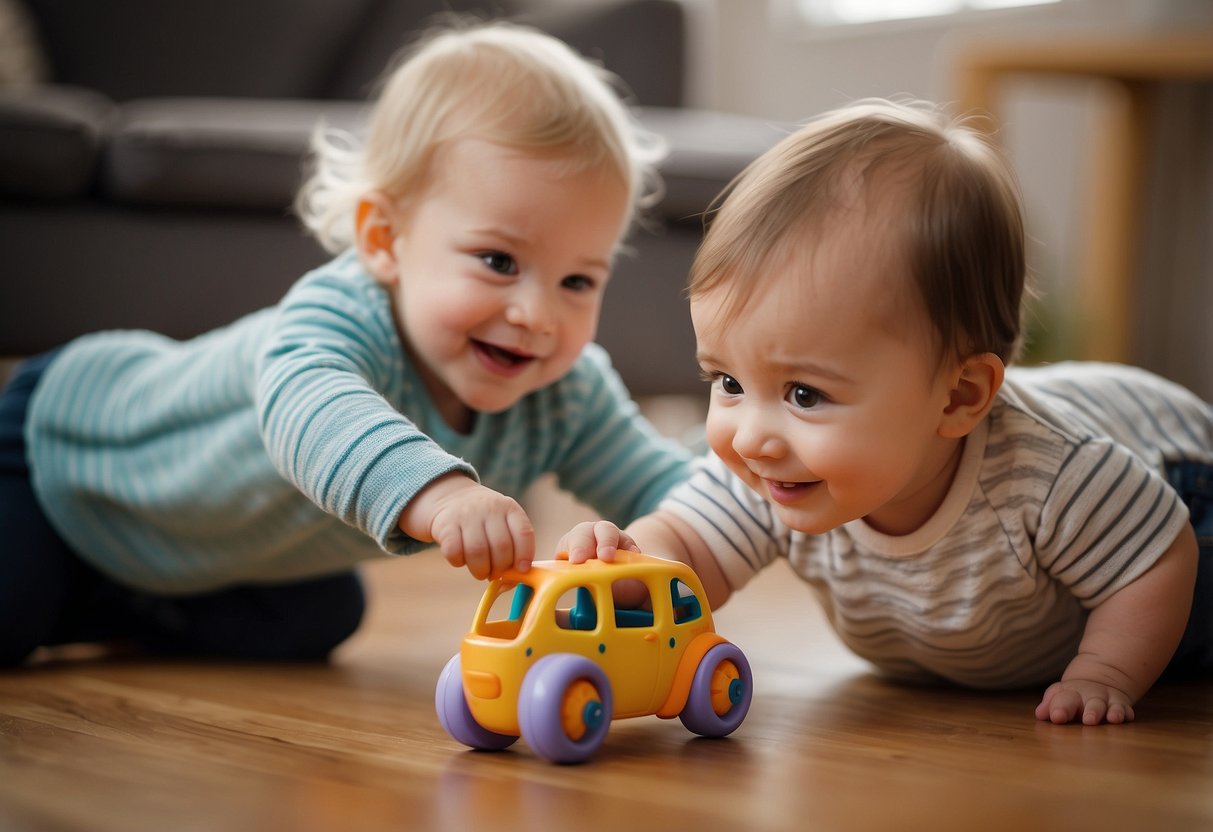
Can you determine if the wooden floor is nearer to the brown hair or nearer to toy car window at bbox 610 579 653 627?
toy car window at bbox 610 579 653 627

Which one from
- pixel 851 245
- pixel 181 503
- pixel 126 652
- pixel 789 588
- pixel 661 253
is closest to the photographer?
pixel 851 245

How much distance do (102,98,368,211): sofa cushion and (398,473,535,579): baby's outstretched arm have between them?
44.6 inches

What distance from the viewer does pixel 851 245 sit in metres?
0.86

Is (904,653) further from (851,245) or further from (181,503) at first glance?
(181,503)

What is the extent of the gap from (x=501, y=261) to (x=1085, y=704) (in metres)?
0.58

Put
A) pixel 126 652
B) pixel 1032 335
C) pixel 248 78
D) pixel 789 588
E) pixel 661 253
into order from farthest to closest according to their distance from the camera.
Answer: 1. pixel 248 78
2. pixel 1032 335
3. pixel 661 253
4. pixel 789 588
5. pixel 126 652

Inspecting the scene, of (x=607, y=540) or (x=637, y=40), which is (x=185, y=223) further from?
(x=607, y=540)

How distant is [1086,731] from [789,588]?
81 centimetres

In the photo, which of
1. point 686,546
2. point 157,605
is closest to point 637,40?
point 157,605

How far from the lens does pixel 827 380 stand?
862 mm

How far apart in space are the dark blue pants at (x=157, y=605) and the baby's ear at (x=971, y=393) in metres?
0.71

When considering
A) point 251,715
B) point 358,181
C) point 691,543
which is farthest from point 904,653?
point 358,181

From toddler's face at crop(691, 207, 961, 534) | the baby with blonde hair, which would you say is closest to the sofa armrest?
the baby with blonde hair

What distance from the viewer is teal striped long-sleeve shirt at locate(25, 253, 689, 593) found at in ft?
3.89
